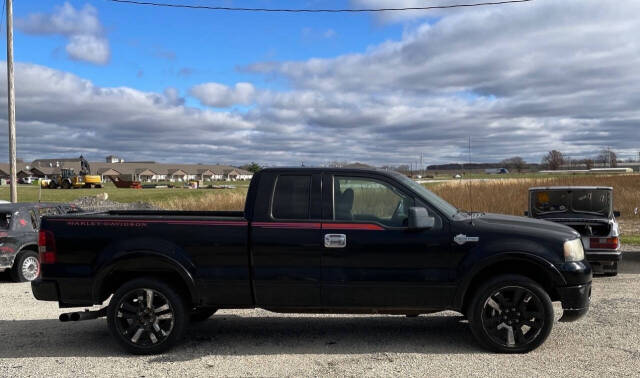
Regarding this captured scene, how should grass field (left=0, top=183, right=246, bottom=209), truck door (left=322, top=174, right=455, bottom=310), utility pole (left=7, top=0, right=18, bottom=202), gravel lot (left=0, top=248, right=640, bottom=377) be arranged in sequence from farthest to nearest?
grass field (left=0, top=183, right=246, bottom=209), utility pole (left=7, top=0, right=18, bottom=202), truck door (left=322, top=174, right=455, bottom=310), gravel lot (left=0, top=248, right=640, bottom=377)

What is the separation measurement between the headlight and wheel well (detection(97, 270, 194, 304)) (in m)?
3.79

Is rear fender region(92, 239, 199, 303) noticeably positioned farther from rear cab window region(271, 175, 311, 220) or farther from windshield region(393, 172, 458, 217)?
windshield region(393, 172, 458, 217)

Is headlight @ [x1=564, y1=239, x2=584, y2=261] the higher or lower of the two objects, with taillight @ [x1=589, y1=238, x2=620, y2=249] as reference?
higher

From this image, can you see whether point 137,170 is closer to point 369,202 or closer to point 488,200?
point 488,200

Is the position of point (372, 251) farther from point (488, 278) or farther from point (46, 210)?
point (46, 210)

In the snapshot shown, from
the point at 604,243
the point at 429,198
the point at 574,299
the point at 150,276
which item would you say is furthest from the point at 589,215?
the point at 150,276

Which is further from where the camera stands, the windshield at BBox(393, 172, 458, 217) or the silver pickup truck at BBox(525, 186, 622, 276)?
the silver pickup truck at BBox(525, 186, 622, 276)

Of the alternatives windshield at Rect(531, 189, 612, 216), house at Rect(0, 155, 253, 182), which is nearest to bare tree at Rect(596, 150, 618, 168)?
house at Rect(0, 155, 253, 182)

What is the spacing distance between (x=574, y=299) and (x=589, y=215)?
4.76m

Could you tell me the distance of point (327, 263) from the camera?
18.5ft

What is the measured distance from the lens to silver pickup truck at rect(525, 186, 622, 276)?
9.02 metres

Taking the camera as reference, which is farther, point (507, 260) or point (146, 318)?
point (146, 318)

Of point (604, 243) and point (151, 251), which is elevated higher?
point (151, 251)

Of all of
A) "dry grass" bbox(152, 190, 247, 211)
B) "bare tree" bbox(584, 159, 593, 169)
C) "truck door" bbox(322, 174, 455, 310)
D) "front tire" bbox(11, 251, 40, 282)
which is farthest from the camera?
"bare tree" bbox(584, 159, 593, 169)
